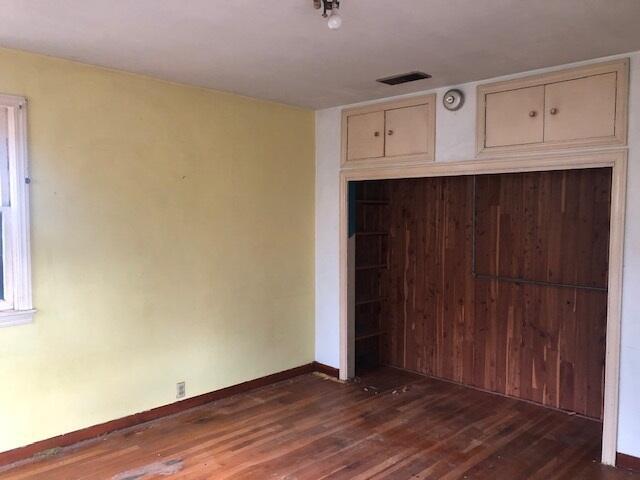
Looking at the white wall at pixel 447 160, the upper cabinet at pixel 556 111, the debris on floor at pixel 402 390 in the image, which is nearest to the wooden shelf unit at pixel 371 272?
the white wall at pixel 447 160

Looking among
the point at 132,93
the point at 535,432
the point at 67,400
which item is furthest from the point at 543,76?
the point at 67,400

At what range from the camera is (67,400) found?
3383 millimetres

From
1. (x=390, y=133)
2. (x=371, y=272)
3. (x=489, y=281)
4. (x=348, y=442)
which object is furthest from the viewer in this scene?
(x=371, y=272)

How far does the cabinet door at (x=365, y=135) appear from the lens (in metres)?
4.40

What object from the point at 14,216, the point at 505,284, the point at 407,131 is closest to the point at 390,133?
the point at 407,131

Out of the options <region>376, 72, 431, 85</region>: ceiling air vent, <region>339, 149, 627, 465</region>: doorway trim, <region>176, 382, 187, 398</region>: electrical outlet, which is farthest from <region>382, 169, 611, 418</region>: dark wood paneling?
<region>176, 382, 187, 398</region>: electrical outlet

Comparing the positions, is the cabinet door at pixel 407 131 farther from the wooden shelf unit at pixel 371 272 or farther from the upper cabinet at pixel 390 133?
the wooden shelf unit at pixel 371 272

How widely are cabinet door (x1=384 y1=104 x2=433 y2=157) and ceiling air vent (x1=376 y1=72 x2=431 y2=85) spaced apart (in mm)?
397

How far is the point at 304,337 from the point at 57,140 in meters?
2.78

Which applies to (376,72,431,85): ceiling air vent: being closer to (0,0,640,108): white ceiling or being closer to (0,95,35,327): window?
(0,0,640,108): white ceiling

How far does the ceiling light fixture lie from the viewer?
2318 millimetres

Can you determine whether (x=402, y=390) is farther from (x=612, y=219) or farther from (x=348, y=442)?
(x=612, y=219)

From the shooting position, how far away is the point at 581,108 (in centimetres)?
325

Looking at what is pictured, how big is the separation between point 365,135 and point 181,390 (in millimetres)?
2644
